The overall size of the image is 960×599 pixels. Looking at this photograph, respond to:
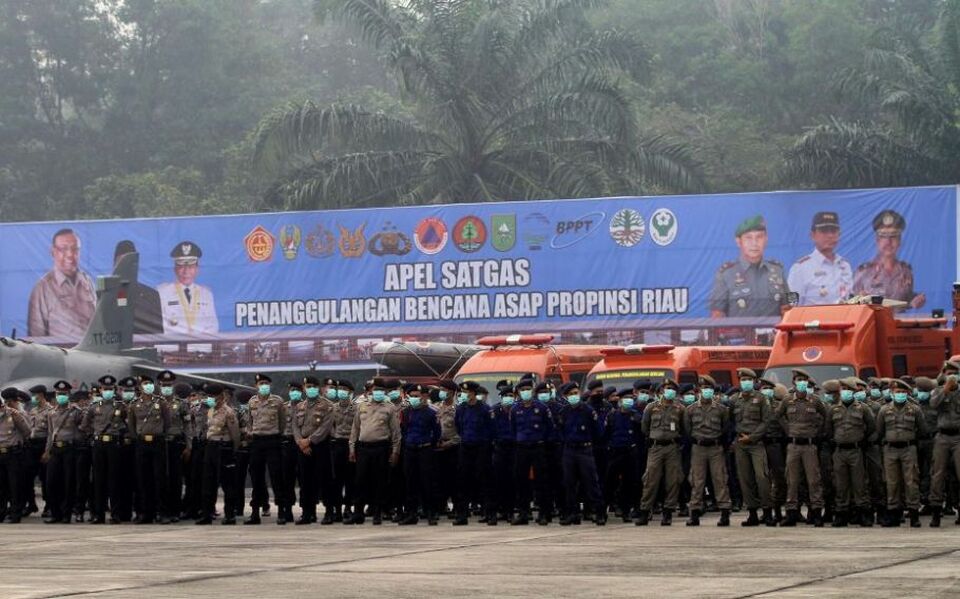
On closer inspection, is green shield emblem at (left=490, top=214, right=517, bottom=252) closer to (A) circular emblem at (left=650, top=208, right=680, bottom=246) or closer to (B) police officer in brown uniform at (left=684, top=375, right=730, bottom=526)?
(A) circular emblem at (left=650, top=208, right=680, bottom=246)

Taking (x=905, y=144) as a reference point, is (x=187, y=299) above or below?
below

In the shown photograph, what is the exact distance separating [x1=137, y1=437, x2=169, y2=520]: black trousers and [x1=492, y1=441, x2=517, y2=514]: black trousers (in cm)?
406

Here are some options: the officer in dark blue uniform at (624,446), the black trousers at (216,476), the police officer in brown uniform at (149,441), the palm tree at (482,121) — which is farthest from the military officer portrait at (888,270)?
the police officer in brown uniform at (149,441)

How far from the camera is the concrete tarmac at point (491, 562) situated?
11.4 metres

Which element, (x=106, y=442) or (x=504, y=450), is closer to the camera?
(x=504, y=450)

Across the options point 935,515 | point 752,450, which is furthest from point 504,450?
point 935,515

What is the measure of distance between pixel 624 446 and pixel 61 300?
682 inches

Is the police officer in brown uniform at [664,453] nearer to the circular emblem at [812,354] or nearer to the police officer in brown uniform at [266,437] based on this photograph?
the police officer in brown uniform at [266,437]

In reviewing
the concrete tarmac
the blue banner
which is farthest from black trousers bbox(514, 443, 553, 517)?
the blue banner

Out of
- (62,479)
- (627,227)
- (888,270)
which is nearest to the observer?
(62,479)

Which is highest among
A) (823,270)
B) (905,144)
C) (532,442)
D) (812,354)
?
(905,144)

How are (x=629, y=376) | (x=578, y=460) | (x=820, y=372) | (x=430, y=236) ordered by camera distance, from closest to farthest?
(x=578, y=460), (x=820, y=372), (x=629, y=376), (x=430, y=236)

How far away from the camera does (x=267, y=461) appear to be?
66.6 ft

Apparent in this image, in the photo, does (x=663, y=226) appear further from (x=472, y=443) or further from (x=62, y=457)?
(x=62, y=457)
